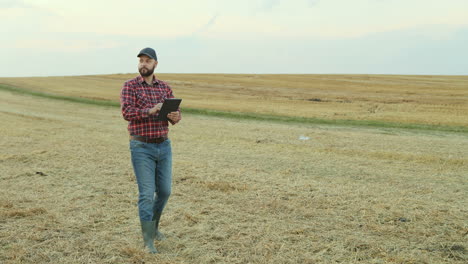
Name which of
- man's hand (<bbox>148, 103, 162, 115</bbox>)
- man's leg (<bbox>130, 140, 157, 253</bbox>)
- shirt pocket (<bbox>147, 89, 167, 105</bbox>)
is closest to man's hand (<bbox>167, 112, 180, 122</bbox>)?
man's hand (<bbox>148, 103, 162, 115</bbox>)

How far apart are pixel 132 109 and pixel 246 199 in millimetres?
3318

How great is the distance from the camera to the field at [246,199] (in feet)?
17.5

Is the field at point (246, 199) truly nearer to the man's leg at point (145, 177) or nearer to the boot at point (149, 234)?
the boot at point (149, 234)

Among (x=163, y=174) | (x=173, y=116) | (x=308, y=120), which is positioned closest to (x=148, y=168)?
(x=163, y=174)

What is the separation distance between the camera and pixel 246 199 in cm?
755

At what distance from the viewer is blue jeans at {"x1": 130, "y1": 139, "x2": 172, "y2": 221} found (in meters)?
4.98

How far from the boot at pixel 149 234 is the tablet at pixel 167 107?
123 cm

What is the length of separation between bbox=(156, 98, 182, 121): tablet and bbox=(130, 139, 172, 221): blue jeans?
0.35m

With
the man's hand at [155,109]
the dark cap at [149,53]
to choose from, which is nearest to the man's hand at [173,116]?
the man's hand at [155,109]

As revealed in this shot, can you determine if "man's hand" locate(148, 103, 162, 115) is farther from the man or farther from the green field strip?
the green field strip

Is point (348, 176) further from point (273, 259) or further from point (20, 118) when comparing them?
point (20, 118)

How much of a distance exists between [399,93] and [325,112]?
16500 millimetres

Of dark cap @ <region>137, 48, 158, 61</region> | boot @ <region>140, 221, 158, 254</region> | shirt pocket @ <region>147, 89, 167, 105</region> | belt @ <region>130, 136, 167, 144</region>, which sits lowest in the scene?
boot @ <region>140, 221, 158, 254</region>

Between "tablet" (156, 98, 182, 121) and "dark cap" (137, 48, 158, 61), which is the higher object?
"dark cap" (137, 48, 158, 61)
